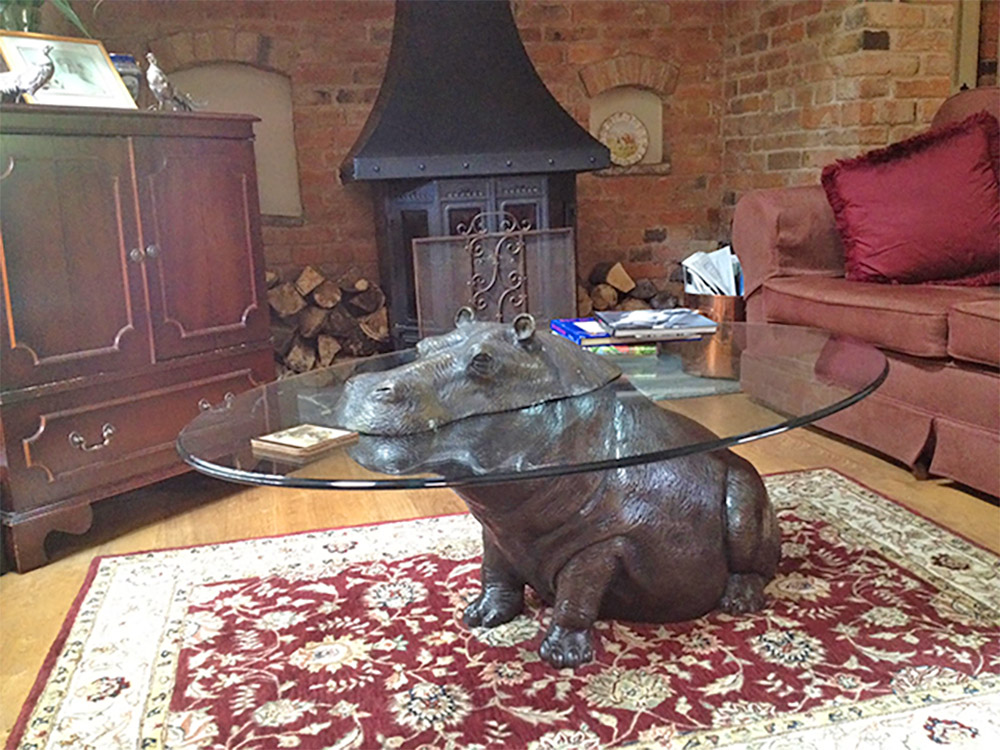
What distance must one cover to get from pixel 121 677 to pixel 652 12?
11.9 feet

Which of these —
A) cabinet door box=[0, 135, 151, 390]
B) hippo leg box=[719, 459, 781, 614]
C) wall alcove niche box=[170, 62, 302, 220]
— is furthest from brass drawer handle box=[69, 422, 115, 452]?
wall alcove niche box=[170, 62, 302, 220]

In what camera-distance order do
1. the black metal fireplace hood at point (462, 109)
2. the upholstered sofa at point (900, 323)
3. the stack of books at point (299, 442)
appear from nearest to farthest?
the stack of books at point (299, 442), the upholstered sofa at point (900, 323), the black metal fireplace hood at point (462, 109)

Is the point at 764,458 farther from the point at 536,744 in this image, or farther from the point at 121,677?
the point at 121,677

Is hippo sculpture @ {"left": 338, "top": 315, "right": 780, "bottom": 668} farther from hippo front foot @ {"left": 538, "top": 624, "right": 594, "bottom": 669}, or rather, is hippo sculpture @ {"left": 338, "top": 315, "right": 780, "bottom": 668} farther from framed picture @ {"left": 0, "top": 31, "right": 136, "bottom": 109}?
framed picture @ {"left": 0, "top": 31, "right": 136, "bottom": 109}

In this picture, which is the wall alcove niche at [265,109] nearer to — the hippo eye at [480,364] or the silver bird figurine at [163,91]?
the silver bird figurine at [163,91]

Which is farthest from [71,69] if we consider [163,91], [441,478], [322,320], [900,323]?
[900,323]

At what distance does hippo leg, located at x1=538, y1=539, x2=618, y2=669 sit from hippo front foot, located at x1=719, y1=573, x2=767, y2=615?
318mm

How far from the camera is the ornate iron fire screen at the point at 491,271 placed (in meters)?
3.40

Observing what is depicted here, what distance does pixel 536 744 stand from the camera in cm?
135

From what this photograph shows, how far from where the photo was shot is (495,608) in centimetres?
171

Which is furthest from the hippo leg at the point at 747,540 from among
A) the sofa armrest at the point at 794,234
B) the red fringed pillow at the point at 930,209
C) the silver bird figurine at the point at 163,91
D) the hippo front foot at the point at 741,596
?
the silver bird figurine at the point at 163,91

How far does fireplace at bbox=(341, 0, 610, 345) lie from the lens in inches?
132

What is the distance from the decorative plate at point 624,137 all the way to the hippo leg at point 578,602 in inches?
121

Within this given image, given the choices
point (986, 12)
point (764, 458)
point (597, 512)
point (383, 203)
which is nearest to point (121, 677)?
point (597, 512)
